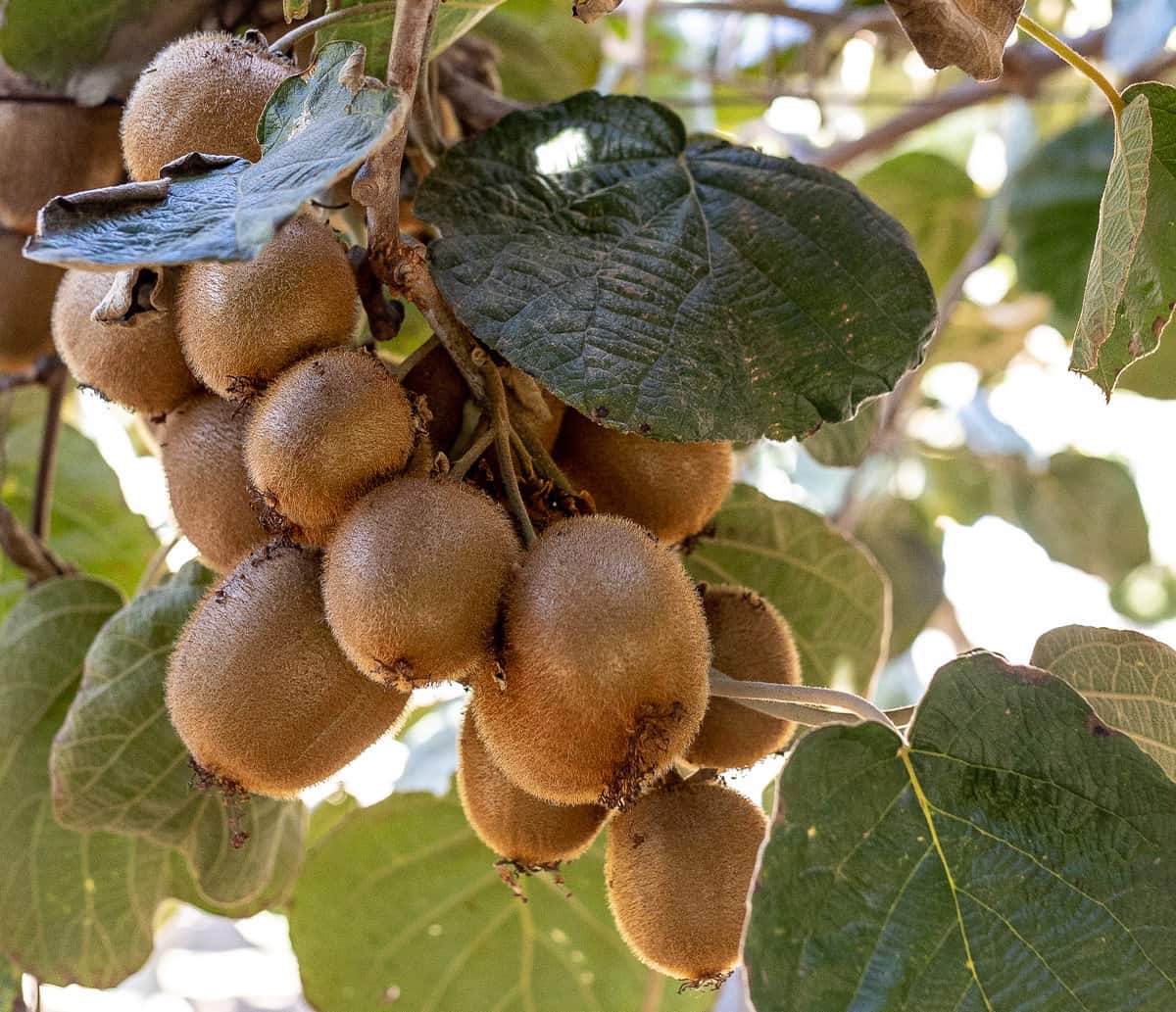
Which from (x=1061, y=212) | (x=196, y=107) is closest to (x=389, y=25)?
(x=196, y=107)

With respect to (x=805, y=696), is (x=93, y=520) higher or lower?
lower

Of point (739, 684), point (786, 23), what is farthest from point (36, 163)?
point (786, 23)

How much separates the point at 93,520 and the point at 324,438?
956 mm

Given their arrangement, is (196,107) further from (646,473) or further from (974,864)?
(974,864)

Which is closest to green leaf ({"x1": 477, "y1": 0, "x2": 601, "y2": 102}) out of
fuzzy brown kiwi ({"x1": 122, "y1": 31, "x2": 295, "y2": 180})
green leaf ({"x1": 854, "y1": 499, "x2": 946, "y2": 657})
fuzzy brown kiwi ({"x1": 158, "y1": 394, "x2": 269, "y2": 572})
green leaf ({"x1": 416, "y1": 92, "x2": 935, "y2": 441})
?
green leaf ({"x1": 416, "y1": 92, "x2": 935, "y2": 441})

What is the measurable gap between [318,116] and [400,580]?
0.75 ft

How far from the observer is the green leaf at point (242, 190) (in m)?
0.51

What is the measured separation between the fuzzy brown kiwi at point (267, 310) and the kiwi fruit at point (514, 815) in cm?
23

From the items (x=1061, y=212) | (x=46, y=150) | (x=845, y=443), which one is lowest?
(x=1061, y=212)

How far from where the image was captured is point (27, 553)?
1082mm

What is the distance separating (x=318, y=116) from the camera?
0.59 metres

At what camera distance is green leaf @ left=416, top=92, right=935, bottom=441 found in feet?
2.20

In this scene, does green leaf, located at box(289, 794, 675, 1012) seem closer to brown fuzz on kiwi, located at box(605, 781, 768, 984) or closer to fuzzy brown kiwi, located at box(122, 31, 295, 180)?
brown fuzz on kiwi, located at box(605, 781, 768, 984)

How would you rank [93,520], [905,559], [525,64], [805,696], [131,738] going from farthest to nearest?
[905,559] < [93,520] < [525,64] < [131,738] < [805,696]
